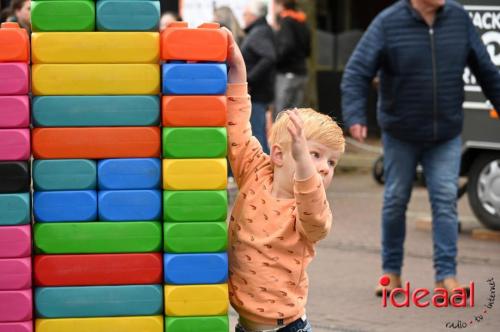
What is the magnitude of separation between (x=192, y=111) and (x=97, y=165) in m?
0.34

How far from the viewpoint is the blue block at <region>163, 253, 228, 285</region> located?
3.72m

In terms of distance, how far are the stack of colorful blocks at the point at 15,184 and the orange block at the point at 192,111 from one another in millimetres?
433

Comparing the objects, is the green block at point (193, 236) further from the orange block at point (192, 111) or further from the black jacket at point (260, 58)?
the black jacket at point (260, 58)

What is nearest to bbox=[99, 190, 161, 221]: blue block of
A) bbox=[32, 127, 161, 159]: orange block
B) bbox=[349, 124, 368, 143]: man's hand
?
bbox=[32, 127, 161, 159]: orange block

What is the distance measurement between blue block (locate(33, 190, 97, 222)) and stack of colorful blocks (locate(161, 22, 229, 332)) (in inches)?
9.2

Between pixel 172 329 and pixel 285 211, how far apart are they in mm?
→ 533

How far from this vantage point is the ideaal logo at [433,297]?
23.7 feet

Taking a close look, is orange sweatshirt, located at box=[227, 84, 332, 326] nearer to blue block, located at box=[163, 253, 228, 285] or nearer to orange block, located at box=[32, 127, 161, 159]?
blue block, located at box=[163, 253, 228, 285]

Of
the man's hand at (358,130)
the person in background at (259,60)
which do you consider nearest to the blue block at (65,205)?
the man's hand at (358,130)

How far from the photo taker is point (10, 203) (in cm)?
369

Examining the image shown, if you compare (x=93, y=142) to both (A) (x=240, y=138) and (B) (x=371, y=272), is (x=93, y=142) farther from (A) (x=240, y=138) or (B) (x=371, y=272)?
(B) (x=371, y=272)

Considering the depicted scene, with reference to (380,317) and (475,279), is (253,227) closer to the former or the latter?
(380,317)

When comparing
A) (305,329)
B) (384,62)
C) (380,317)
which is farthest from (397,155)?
(305,329)

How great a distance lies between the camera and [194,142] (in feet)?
12.1
